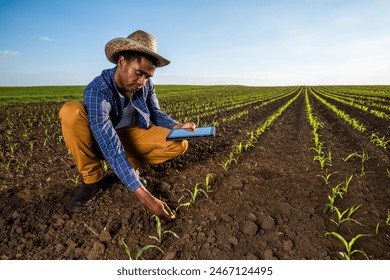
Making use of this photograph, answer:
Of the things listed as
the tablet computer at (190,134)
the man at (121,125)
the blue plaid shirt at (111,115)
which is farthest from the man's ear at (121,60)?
the tablet computer at (190,134)

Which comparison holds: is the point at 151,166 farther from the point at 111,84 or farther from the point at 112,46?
the point at 112,46

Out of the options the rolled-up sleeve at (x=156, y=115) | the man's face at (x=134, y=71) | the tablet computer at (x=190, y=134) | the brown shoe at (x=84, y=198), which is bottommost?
the brown shoe at (x=84, y=198)

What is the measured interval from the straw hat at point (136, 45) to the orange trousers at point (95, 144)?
1.94 ft

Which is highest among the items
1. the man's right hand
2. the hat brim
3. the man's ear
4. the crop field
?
the hat brim

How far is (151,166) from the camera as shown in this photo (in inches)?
157

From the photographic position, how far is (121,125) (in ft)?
10.9

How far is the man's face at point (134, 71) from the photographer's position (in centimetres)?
248

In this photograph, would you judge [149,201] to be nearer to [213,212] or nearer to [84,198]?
[213,212]

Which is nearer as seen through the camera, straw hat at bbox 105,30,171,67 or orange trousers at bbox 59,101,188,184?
straw hat at bbox 105,30,171,67

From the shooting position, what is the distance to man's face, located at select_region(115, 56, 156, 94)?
8.14 feet

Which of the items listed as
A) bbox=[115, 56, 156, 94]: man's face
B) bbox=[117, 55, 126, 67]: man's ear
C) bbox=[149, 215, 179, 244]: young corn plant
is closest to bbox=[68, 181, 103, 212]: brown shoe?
bbox=[149, 215, 179, 244]: young corn plant

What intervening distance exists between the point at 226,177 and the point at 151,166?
1.07 meters

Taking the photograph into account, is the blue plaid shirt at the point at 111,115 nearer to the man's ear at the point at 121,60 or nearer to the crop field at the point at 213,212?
the man's ear at the point at 121,60

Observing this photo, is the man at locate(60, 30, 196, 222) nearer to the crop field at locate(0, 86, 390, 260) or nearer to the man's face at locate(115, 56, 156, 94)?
the man's face at locate(115, 56, 156, 94)
